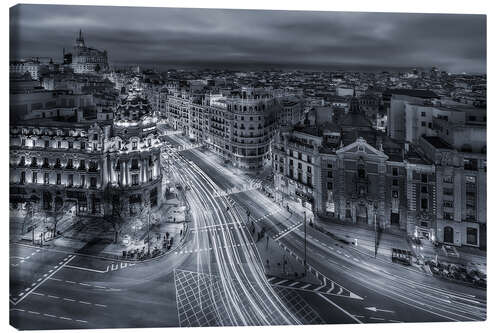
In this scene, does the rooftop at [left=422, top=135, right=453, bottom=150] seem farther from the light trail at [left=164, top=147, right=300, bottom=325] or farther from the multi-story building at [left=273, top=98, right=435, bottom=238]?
the light trail at [left=164, top=147, right=300, bottom=325]

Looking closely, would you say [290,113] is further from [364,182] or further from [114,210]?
[114,210]

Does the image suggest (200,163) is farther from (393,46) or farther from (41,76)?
(393,46)

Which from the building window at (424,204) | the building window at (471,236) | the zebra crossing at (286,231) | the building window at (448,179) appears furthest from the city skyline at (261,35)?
the zebra crossing at (286,231)

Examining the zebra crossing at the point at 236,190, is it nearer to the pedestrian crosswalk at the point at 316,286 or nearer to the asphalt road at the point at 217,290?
the asphalt road at the point at 217,290

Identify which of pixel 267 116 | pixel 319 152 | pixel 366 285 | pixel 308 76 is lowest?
pixel 366 285

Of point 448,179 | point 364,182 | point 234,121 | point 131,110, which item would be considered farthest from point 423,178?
point 131,110

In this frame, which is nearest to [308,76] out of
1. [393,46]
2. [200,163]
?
[393,46]
